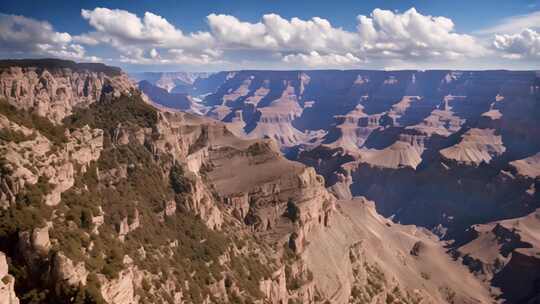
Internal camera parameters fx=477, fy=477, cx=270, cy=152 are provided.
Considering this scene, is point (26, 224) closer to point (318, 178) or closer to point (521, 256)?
point (318, 178)

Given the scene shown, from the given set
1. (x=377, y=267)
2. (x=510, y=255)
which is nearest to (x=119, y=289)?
(x=377, y=267)

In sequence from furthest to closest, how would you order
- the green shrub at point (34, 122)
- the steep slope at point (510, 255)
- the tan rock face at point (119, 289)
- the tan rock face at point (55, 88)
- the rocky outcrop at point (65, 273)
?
the steep slope at point (510, 255) < the tan rock face at point (55, 88) < the green shrub at point (34, 122) < the tan rock face at point (119, 289) < the rocky outcrop at point (65, 273)

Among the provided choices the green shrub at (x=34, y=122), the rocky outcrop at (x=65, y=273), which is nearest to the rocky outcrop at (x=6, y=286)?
the rocky outcrop at (x=65, y=273)

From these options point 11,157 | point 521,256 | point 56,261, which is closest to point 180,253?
point 11,157

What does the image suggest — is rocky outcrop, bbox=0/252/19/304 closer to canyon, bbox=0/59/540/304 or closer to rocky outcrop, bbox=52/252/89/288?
canyon, bbox=0/59/540/304

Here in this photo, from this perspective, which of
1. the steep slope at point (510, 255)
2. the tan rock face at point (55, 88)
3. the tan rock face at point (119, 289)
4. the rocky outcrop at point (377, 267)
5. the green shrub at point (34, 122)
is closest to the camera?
the tan rock face at point (119, 289)

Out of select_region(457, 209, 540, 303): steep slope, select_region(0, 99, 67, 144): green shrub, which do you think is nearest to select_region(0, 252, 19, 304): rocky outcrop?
select_region(0, 99, 67, 144): green shrub

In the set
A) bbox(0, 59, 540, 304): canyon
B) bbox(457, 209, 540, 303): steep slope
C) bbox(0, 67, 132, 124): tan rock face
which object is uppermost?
bbox(0, 67, 132, 124): tan rock face

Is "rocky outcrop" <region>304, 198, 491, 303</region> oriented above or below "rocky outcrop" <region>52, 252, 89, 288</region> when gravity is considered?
below

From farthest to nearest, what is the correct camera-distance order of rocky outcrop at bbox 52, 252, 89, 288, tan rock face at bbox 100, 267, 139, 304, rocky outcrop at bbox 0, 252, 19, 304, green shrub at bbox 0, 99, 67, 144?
green shrub at bbox 0, 99, 67, 144, tan rock face at bbox 100, 267, 139, 304, rocky outcrop at bbox 52, 252, 89, 288, rocky outcrop at bbox 0, 252, 19, 304

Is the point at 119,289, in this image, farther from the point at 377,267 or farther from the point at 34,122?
the point at 377,267

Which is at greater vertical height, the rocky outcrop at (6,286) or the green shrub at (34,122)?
the green shrub at (34,122)

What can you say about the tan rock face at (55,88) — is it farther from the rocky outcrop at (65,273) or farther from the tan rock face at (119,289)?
the rocky outcrop at (65,273)
